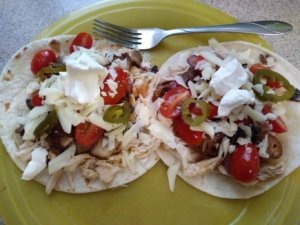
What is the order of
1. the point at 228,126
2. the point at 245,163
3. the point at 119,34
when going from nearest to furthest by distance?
the point at 245,163 < the point at 228,126 < the point at 119,34

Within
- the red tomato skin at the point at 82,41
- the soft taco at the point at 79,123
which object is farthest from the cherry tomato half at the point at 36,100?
the red tomato skin at the point at 82,41

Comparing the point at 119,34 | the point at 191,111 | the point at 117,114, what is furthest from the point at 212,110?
the point at 119,34

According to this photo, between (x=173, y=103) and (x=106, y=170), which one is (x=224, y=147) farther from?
(x=106, y=170)

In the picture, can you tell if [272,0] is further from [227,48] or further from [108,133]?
[108,133]

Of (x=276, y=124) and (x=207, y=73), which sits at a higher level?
(x=207, y=73)

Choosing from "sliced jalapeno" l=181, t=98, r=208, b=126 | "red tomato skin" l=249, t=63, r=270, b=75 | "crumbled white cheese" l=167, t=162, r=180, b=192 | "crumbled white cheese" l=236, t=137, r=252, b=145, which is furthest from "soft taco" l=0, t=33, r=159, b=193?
"red tomato skin" l=249, t=63, r=270, b=75

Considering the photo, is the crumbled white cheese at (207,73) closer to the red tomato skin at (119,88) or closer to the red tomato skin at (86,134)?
the red tomato skin at (119,88)
